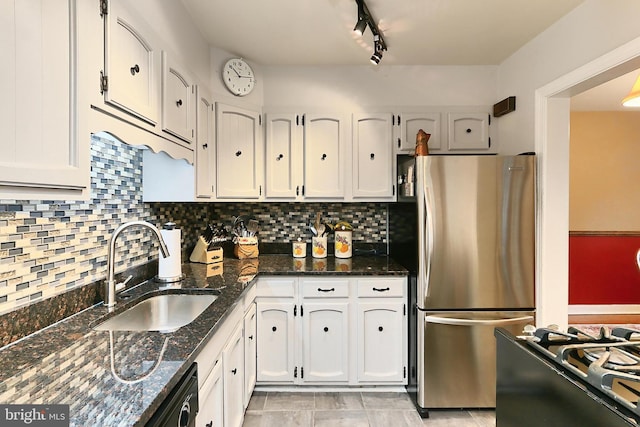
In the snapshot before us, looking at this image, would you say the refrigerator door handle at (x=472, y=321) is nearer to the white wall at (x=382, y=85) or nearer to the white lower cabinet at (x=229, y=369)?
the white lower cabinet at (x=229, y=369)

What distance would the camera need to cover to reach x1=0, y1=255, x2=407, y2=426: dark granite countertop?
81cm

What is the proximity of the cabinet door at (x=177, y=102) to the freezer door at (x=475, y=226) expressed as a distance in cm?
141

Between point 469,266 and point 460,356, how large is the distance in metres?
0.58

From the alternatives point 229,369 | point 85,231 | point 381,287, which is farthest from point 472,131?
point 85,231

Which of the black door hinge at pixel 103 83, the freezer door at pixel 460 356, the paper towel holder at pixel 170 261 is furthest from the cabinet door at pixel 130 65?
the freezer door at pixel 460 356

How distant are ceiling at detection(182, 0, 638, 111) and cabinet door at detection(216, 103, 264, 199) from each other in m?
0.48

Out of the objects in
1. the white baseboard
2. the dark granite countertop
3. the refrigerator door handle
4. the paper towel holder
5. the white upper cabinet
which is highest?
the white upper cabinet

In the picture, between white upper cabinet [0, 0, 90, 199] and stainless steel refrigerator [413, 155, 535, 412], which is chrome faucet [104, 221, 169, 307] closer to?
white upper cabinet [0, 0, 90, 199]

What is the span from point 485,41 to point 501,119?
0.64m

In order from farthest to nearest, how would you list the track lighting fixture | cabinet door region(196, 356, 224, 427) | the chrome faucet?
the track lighting fixture → the chrome faucet → cabinet door region(196, 356, 224, 427)

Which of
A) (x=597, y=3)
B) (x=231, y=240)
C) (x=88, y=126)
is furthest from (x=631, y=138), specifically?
(x=88, y=126)

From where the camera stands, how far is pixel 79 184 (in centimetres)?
102

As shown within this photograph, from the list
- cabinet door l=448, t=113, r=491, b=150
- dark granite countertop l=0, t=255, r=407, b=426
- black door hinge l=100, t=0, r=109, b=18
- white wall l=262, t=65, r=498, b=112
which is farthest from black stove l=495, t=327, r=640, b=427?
white wall l=262, t=65, r=498, b=112

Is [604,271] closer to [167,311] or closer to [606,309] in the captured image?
[606,309]
